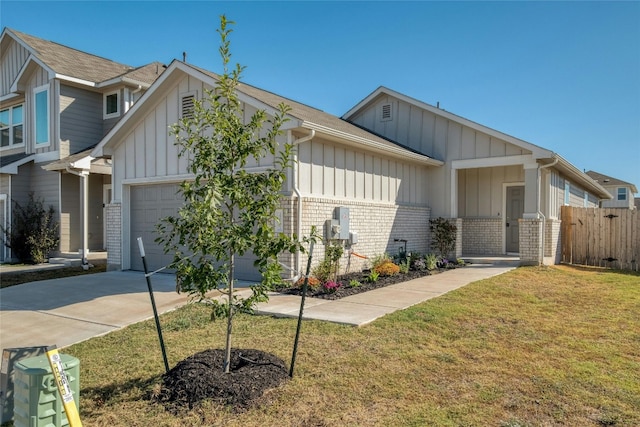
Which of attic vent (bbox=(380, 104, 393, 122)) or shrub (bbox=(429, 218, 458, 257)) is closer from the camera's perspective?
shrub (bbox=(429, 218, 458, 257))

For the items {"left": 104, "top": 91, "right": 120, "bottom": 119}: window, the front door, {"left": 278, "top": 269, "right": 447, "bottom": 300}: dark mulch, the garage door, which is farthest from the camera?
{"left": 104, "top": 91, "right": 120, "bottom": 119}: window

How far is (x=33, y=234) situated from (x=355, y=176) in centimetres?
1123

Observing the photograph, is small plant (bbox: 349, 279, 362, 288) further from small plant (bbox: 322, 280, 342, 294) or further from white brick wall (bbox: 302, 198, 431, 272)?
white brick wall (bbox: 302, 198, 431, 272)

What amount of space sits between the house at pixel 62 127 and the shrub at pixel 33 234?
30 cm

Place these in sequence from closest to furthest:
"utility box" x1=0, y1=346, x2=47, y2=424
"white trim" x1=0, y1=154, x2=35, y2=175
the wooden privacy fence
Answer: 1. "utility box" x1=0, y1=346, x2=47, y2=424
2. the wooden privacy fence
3. "white trim" x1=0, y1=154, x2=35, y2=175

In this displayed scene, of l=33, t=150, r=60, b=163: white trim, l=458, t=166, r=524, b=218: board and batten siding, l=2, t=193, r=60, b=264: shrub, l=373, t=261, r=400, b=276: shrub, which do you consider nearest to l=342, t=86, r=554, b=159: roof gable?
l=458, t=166, r=524, b=218: board and batten siding

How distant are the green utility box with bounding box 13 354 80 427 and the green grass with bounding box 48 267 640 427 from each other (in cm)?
39

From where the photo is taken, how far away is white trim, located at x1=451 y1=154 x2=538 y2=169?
12305 mm

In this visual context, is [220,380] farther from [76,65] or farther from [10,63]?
[10,63]

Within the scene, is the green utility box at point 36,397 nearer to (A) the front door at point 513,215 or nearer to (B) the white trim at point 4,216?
(A) the front door at point 513,215

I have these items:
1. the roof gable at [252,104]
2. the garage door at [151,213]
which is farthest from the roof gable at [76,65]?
the garage door at [151,213]

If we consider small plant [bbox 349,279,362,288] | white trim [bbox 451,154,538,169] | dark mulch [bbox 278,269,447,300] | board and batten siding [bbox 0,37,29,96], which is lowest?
dark mulch [bbox 278,269,447,300]

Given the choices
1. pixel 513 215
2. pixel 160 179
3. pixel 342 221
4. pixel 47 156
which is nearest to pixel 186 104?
pixel 160 179

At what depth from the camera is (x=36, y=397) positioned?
3.24 meters
